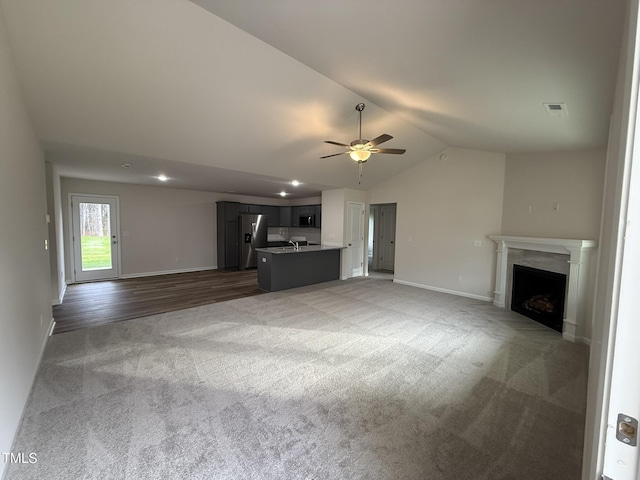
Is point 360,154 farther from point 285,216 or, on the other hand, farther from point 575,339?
point 285,216

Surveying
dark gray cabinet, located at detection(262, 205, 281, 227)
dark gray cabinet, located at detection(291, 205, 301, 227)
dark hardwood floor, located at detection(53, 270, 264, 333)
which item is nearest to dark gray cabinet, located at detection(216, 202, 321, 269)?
dark gray cabinet, located at detection(262, 205, 281, 227)

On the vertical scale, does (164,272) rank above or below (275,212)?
below

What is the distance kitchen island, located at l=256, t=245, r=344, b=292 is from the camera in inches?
234

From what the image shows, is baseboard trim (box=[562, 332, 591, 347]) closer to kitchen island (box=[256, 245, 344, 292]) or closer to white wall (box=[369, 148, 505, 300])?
white wall (box=[369, 148, 505, 300])

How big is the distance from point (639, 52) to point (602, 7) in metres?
1.70

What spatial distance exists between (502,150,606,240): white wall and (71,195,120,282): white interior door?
8737mm

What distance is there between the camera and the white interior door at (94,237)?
638cm

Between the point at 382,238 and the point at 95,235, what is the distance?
7.80 meters

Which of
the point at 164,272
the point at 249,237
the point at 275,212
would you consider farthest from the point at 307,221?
the point at 164,272

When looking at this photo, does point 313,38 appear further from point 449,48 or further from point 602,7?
point 602,7

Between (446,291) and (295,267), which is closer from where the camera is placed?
(446,291)

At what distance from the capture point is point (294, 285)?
6.30 meters

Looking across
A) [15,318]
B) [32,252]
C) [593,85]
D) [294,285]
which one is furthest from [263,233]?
[593,85]

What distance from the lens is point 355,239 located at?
7465 mm
